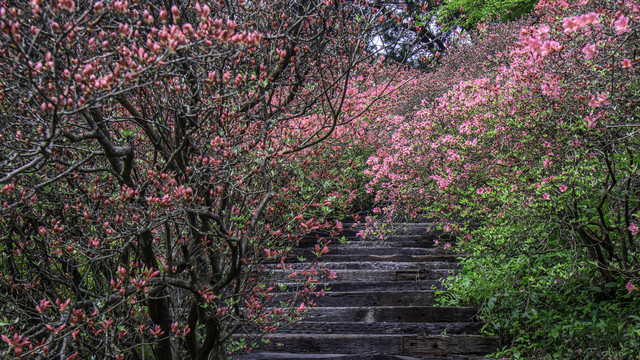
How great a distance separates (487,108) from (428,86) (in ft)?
22.8

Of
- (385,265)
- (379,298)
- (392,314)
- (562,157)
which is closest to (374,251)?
(385,265)

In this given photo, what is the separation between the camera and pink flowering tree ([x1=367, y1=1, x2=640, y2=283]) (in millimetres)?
3326

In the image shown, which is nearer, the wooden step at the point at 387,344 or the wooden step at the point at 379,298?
the wooden step at the point at 387,344

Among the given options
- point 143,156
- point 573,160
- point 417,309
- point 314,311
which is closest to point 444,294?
point 417,309

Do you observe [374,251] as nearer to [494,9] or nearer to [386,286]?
[386,286]

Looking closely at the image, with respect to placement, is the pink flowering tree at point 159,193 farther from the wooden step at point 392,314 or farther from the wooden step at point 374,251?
the wooden step at point 374,251

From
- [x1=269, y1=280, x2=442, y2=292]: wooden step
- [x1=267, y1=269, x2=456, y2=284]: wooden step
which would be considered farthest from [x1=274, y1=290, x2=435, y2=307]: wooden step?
[x1=267, y1=269, x2=456, y2=284]: wooden step

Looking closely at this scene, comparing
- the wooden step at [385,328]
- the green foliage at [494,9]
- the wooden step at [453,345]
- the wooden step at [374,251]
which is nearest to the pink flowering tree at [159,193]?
the wooden step at [385,328]

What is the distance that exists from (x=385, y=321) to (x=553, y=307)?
1.63 m

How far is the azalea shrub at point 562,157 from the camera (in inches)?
132

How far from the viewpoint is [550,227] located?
15.1 ft

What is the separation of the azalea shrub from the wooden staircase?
16.9 inches

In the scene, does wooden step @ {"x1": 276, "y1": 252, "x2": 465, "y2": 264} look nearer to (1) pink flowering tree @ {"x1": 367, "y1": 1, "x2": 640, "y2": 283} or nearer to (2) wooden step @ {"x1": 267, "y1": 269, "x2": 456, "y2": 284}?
(2) wooden step @ {"x1": 267, "y1": 269, "x2": 456, "y2": 284}

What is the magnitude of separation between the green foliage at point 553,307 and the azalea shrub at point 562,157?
32 millimetres
